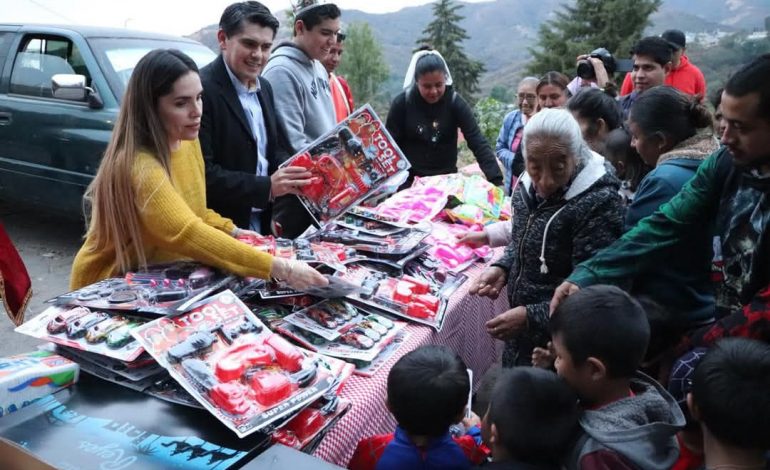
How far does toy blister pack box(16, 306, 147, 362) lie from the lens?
142cm

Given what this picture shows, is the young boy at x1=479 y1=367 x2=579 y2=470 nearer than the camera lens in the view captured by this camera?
Yes

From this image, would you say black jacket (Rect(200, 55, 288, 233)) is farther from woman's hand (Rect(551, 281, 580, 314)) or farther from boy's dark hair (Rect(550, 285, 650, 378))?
boy's dark hair (Rect(550, 285, 650, 378))

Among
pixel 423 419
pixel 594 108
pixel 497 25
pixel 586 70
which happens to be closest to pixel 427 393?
pixel 423 419

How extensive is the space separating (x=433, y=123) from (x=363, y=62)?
49.5 m

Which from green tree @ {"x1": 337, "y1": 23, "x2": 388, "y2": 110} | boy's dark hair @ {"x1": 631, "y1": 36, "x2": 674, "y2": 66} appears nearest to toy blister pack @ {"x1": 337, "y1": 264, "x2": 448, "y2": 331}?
boy's dark hair @ {"x1": 631, "y1": 36, "x2": 674, "y2": 66}

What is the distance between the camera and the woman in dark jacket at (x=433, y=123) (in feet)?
12.6

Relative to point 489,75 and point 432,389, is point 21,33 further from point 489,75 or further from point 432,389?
point 489,75

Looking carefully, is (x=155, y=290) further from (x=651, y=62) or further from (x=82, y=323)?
(x=651, y=62)

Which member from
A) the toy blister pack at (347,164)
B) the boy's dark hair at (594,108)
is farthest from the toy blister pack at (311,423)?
the boy's dark hair at (594,108)

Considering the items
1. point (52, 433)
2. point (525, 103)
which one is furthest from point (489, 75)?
point (52, 433)

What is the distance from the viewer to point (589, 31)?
1062 inches

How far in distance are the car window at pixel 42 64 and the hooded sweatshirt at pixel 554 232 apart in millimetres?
3925

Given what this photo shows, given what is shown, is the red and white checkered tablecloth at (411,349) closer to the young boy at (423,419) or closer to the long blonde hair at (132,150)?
the young boy at (423,419)

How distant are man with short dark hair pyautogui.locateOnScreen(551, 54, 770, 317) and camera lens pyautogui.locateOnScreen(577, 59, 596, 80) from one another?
10.6ft
